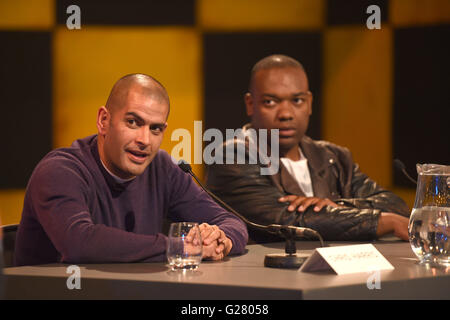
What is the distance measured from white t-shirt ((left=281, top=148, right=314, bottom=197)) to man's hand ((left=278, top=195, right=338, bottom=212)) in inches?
12.4

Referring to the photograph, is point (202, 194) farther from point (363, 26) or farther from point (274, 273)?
point (363, 26)

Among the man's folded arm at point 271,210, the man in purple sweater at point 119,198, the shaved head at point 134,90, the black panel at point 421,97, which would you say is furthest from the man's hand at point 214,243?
the black panel at point 421,97

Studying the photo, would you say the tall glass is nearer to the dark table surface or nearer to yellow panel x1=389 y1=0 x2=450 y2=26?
the dark table surface

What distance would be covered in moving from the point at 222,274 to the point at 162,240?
12.4 inches

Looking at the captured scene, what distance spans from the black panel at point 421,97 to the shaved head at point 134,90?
233 centimetres

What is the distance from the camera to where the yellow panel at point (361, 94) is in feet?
14.8

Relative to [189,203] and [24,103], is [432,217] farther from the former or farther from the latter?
[24,103]

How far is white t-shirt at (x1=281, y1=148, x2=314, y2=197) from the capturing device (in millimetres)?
3350

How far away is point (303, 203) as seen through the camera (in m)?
2.98

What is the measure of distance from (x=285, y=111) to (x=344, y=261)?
1.56m

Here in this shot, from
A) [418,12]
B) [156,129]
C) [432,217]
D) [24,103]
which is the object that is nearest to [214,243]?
[156,129]

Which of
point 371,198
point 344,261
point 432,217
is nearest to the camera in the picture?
point 344,261

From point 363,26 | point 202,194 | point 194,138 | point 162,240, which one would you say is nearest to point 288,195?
point 202,194
